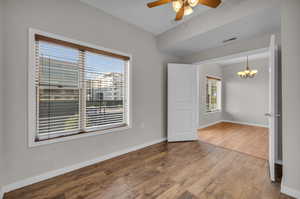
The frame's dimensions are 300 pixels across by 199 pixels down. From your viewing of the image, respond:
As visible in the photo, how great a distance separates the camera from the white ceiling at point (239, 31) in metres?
1.92

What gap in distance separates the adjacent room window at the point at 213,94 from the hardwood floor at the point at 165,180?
3189 mm

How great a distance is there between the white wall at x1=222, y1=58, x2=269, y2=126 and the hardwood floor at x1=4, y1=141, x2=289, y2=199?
3.90 metres

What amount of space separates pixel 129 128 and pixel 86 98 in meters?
1.07

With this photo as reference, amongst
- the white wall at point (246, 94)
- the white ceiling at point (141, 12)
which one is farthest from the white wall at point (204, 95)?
the white ceiling at point (141, 12)

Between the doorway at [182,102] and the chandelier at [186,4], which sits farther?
the doorway at [182,102]

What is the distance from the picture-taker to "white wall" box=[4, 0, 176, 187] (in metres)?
1.62

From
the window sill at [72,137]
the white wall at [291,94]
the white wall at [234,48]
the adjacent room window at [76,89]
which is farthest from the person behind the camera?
the white wall at [234,48]

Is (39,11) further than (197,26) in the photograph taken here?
No

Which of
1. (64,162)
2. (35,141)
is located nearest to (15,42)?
(35,141)

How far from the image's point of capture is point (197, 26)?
95.8 inches

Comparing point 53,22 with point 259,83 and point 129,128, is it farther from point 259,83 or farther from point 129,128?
point 259,83

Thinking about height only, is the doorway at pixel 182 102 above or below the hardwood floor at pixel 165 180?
above

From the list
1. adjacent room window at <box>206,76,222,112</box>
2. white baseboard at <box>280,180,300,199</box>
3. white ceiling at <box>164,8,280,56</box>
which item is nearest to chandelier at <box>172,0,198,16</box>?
white ceiling at <box>164,8,280,56</box>

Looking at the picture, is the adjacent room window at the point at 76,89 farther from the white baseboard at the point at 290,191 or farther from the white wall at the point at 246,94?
the white wall at the point at 246,94
